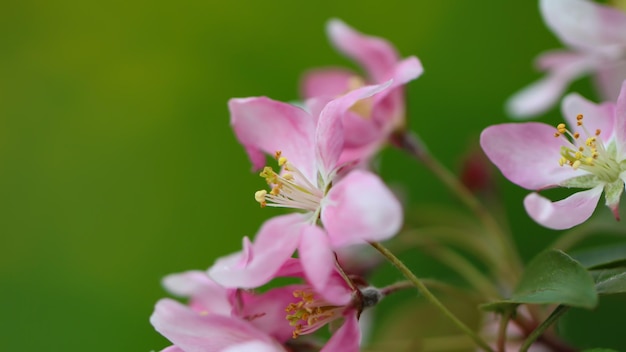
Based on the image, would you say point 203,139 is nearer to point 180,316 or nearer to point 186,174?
point 186,174

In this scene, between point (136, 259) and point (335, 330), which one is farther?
point (136, 259)

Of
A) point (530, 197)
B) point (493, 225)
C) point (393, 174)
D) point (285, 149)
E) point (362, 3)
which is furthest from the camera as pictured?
point (362, 3)

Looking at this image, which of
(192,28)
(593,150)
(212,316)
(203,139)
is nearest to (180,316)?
(212,316)

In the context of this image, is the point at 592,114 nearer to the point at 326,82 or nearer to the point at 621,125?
the point at 621,125

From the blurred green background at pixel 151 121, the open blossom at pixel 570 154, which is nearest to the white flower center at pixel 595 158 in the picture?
the open blossom at pixel 570 154

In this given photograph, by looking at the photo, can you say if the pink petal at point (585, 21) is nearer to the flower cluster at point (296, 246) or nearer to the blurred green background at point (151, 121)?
the flower cluster at point (296, 246)

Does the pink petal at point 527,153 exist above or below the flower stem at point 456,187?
above
